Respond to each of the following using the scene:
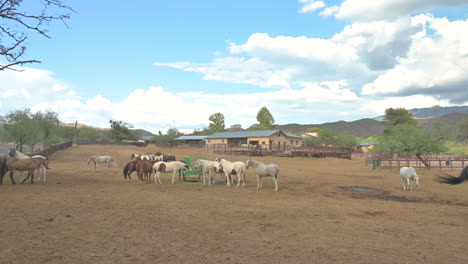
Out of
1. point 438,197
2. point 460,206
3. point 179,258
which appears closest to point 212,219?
point 179,258

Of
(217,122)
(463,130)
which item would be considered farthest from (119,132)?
(463,130)

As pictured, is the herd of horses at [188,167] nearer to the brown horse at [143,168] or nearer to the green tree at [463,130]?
the brown horse at [143,168]

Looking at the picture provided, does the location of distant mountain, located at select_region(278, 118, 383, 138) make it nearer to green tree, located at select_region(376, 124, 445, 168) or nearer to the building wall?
the building wall

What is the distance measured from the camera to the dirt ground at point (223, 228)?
19.1 ft

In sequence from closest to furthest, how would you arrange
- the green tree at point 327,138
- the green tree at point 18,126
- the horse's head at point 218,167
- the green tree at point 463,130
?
the horse's head at point 218,167 < the green tree at point 18,126 < the green tree at point 463,130 < the green tree at point 327,138

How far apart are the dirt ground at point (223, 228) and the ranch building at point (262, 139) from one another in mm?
41740

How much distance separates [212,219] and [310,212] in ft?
11.1

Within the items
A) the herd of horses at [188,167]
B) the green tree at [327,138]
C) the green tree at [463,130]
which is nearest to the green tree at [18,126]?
the herd of horses at [188,167]

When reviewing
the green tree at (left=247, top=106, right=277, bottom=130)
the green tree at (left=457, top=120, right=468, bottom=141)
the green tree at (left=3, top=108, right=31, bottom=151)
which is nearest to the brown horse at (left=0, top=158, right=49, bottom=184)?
the green tree at (left=3, top=108, right=31, bottom=151)

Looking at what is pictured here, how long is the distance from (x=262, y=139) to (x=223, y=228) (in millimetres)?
51650

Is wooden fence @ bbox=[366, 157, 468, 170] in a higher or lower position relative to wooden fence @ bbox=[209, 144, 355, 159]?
lower

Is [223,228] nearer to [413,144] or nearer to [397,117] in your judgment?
[413,144]

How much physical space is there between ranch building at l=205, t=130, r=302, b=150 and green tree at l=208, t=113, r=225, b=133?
27.0m

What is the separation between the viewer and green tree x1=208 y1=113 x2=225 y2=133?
322 ft
